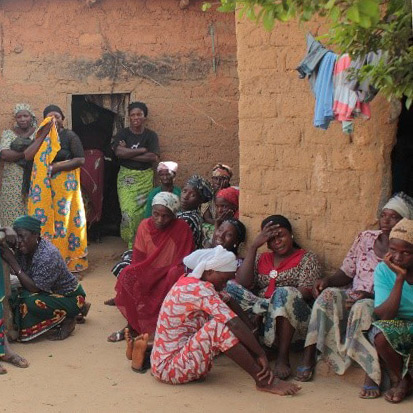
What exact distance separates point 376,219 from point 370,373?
1264mm

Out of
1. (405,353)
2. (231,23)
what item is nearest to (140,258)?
(405,353)

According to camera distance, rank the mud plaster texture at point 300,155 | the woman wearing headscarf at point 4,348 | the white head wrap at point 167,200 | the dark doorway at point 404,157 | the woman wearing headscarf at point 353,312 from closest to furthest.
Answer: the woman wearing headscarf at point 353,312, the woman wearing headscarf at point 4,348, the mud plaster texture at point 300,155, the white head wrap at point 167,200, the dark doorway at point 404,157

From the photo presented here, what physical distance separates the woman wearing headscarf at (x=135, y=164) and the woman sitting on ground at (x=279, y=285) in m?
2.87

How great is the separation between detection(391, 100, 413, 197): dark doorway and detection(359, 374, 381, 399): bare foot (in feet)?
8.78

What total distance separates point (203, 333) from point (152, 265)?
4.85ft

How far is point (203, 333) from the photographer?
601cm

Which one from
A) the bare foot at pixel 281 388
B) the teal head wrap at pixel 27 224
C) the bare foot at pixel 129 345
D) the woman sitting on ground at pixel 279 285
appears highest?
the teal head wrap at pixel 27 224

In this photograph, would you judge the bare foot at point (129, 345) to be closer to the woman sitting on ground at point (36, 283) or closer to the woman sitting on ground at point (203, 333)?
the woman sitting on ground at point (203, 333)

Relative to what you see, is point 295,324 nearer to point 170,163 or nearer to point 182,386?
point 182,386

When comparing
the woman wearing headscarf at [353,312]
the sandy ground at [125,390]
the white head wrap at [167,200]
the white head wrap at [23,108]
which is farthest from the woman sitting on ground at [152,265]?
the white head wrap at [23,108]

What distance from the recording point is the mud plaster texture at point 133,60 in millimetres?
9781

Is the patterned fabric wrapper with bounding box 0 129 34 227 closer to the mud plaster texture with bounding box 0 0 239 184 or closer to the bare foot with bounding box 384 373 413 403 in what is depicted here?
the mud plaster texture with bounding box 0 0 239 184

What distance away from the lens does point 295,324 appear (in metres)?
6.40

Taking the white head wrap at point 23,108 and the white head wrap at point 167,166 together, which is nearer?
the white head wrap at point 167,166
